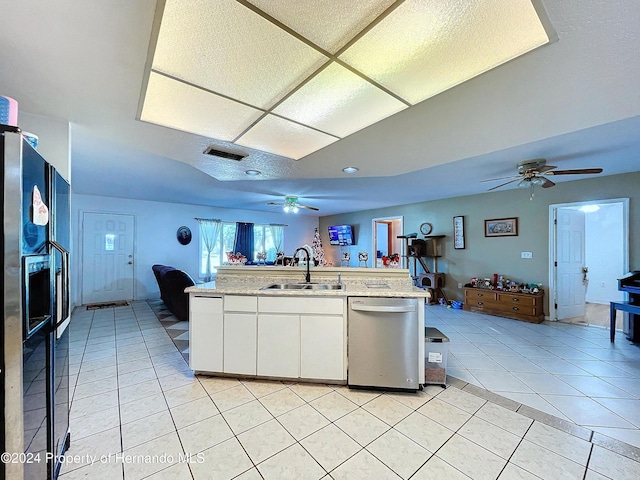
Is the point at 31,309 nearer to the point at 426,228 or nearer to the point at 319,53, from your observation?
the point at 319,53

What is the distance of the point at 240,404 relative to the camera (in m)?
2.02

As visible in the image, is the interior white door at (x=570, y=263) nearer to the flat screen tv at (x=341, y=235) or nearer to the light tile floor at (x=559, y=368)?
the light tile floor at (x=559, y=368)

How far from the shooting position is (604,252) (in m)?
5.54

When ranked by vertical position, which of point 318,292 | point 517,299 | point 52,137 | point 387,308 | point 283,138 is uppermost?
point 283,138

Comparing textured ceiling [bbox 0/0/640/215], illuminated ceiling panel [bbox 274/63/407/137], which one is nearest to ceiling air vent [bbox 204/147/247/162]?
textured ceiling [bbox 0/0/640/215]

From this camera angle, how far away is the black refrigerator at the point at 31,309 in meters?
0.88

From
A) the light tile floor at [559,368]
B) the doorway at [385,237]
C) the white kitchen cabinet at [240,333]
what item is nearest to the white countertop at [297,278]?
the white kitchen cabinet at [240,333]

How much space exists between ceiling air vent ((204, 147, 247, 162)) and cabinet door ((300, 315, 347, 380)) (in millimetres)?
1803

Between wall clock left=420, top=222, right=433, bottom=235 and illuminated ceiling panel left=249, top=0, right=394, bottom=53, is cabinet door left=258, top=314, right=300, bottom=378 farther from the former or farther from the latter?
wall clock left=420, top=222, right=433, bottom=235

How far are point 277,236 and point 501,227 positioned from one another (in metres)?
5.66

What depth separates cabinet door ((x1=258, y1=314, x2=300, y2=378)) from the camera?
2285 mm

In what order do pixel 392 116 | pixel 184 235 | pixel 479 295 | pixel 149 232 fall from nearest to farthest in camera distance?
pixel 392 116 < pixel 479 295 < pixel 149 232 < pixel 184 235

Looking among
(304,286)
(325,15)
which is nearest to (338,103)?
(325,15)

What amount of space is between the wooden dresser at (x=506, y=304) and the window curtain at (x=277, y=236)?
5091mm
